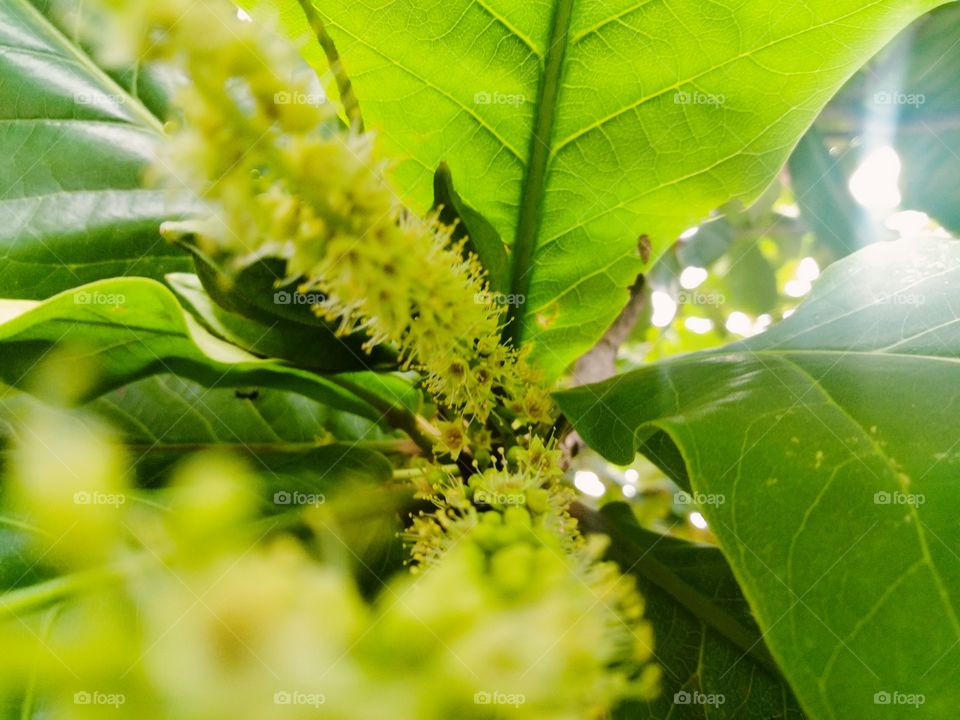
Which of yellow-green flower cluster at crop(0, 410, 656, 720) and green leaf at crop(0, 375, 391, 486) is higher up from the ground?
green leaf at crop(0, 375, 391, 486)

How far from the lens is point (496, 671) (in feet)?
0.98

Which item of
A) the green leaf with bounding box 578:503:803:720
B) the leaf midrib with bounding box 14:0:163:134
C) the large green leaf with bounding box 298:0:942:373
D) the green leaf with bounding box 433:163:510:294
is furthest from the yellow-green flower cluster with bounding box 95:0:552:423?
the leaf midrib with bounding box 14:0:163:134

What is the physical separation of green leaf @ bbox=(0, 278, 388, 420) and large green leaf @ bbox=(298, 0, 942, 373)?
279mm

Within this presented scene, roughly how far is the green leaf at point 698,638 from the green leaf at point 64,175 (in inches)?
25.6

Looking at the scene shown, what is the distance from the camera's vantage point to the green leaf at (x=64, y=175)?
919 millimetres

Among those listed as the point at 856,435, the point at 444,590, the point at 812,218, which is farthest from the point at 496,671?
the point at 812,218

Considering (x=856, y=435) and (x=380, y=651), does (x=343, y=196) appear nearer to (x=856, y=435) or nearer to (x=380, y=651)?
(x=380, y=651)

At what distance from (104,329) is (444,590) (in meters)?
0.58

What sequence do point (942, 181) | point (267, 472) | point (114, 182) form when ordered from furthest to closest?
point (942, 181) → point (114, 182) → point (267, 472)

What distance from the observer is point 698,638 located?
854 mm

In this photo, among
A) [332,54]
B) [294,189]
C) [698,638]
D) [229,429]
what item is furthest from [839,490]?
[229,429]

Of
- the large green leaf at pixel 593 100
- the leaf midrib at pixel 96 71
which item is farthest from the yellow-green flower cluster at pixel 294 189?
the leaf midrib at pixel 96 71

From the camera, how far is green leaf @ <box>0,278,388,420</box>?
27.2 inches

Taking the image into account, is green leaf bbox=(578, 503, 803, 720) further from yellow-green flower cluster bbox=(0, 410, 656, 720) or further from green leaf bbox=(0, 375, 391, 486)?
yellow-green flower cluster bbox=(0, 410, 656, 720)
